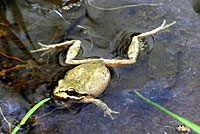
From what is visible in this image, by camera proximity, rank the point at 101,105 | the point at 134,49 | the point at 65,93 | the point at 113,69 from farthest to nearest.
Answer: the point at 134,49 < the point at 113,69 < the point at 101,105 < the point at 65,93

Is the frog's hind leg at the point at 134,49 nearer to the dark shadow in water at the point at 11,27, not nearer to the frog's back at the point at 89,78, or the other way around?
the frog's back at the point at 89,78

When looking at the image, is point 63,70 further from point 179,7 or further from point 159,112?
point 179,7

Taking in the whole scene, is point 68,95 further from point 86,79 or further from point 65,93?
point 86,79

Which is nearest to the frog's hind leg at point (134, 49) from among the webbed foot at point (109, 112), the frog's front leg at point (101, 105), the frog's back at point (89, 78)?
the frog's back at point (89, 78)

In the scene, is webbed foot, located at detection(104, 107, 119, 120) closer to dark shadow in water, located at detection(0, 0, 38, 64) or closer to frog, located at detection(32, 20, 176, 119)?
frog, located at detection(32, 20, 176, 119)

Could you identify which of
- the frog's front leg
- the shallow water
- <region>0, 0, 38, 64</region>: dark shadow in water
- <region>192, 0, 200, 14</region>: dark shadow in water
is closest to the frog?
the frog's front leg

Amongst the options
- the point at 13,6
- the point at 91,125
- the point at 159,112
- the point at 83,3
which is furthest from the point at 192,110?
the point at 13,6

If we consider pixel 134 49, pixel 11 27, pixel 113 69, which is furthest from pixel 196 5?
pixel 11 27
